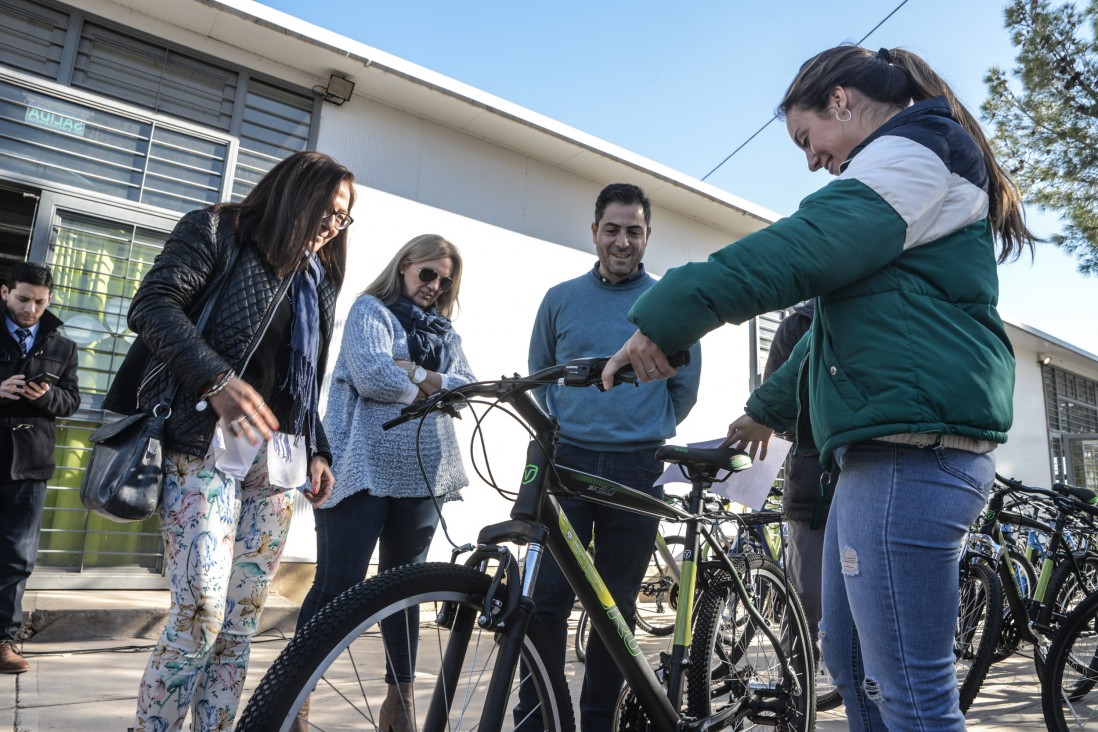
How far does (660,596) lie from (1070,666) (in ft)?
10.9

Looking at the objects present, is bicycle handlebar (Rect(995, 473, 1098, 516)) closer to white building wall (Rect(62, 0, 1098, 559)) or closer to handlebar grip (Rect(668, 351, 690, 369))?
white building wall (Rect(62, 0, 1098, 559))

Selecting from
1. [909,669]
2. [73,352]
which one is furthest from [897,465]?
[73,352]

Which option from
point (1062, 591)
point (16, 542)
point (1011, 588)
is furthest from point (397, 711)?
point (1062, 591)

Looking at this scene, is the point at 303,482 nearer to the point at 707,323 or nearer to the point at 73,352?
the point at 707,323

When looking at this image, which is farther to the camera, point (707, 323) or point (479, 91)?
point (479, 91)

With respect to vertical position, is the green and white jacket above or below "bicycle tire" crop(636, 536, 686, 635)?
above

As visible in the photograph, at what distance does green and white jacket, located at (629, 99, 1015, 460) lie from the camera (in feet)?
4.13

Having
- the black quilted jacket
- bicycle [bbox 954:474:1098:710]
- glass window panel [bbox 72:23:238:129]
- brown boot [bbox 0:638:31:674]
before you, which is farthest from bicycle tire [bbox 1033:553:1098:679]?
glass window panel [bbox 72:23:238:129]

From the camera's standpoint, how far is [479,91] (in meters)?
5.91

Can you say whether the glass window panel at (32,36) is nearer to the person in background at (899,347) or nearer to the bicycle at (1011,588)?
the person in background at (899,347)

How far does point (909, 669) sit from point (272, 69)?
5.54 meters

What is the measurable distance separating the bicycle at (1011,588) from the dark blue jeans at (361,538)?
2.59 meters

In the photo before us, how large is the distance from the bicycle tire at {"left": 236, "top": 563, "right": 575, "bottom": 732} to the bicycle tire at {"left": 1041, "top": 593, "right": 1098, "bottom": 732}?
2211 millimetres

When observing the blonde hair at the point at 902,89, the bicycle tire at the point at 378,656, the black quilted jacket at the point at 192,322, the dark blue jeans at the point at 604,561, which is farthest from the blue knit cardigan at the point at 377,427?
the blonde hair at the point at 902,89
